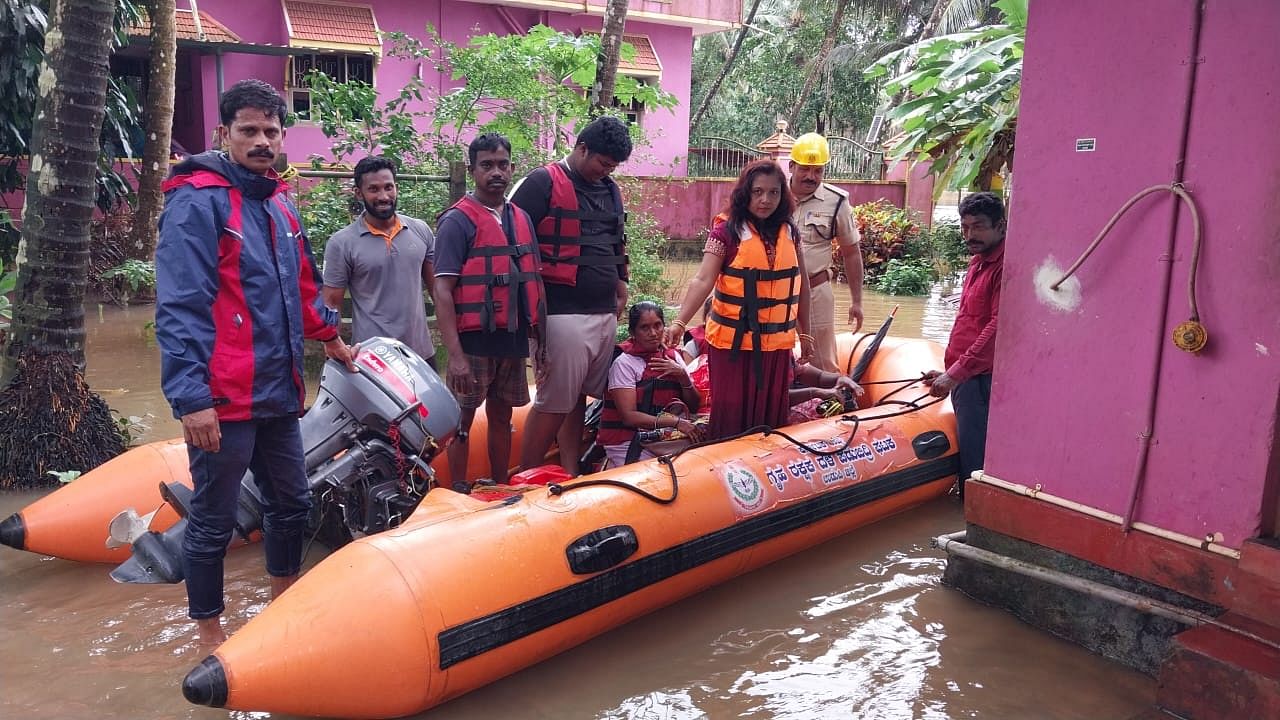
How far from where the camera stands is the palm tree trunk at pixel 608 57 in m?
7.96

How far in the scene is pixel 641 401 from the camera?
445 centimetres

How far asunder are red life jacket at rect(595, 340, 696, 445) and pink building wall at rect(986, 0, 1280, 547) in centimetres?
146

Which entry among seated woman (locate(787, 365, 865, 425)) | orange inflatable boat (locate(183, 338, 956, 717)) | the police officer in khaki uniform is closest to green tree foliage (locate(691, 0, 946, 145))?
the police officer in khaki uniform

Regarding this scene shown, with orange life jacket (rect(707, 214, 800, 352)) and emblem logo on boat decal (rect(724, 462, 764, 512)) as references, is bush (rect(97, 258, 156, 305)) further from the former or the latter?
emblem logo on boat decal (rect(724, 462, 764, 512))

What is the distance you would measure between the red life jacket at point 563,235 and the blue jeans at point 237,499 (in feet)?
4.61

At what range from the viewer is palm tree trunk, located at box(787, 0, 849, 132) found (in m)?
19.9

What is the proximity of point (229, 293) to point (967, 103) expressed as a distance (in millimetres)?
4472

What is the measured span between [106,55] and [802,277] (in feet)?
11.8

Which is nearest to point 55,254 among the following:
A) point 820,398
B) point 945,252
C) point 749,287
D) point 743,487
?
point 749,287

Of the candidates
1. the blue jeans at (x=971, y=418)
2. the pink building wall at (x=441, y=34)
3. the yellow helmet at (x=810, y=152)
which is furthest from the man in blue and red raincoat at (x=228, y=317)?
the pink building wall at (x=441, y=34)

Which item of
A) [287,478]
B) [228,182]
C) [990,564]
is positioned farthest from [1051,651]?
[228,182]

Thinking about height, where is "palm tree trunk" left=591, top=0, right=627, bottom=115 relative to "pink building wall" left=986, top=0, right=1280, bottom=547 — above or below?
above

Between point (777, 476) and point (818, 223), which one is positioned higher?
point (818, 223)

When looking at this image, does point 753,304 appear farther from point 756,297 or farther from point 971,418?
point 971,418
